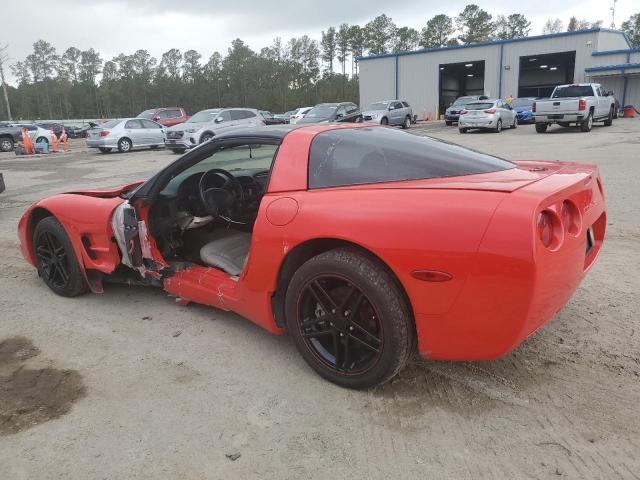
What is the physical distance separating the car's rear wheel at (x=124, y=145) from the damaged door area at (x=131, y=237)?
1849 cm

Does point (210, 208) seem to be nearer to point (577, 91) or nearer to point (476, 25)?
point (577, 91)

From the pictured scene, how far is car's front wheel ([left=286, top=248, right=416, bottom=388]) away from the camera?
228 cm

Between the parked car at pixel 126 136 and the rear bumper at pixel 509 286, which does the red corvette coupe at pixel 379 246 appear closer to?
the rear bumper at pixel 509 286

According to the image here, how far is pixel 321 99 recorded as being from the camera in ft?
249

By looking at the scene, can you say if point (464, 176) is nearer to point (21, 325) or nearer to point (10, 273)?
point (21, 325)

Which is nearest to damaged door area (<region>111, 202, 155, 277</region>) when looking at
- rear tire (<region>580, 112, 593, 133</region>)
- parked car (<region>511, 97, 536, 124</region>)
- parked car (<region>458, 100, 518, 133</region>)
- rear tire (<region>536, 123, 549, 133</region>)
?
rear tire (<region>536, 123, 549, 133</region>)

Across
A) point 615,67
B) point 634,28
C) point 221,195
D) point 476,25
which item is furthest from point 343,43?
point 221,195

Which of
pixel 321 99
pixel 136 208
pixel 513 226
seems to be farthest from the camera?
pixel 321 99

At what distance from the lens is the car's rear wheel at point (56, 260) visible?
12.3ft

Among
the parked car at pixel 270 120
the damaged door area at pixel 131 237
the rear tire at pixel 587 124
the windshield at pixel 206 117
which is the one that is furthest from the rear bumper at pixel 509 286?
the parked car at pixel 270 120

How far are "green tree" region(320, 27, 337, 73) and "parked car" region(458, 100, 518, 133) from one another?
73.9m

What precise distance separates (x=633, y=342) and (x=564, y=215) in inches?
46.9

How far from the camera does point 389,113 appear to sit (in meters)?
25.7

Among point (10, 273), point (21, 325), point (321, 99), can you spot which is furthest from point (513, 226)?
point (321, 99)
